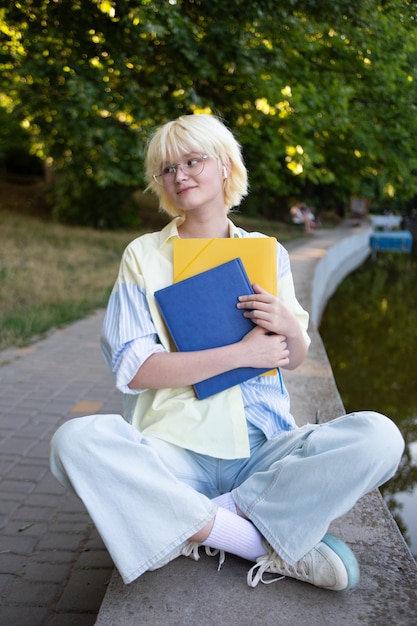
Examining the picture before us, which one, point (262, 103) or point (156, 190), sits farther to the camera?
point (262, 103)

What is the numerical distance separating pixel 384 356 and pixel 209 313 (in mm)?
6098

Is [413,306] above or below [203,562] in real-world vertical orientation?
below

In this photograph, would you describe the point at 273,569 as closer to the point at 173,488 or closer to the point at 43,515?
the point at 173,488

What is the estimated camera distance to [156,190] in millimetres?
2484

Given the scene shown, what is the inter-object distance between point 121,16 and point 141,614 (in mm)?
5878

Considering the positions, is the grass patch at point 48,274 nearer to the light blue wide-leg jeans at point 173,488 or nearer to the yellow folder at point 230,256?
the yellow folder at point 230,256

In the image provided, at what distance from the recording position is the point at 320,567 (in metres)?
1.87

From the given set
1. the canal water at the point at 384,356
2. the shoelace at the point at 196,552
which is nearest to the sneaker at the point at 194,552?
the shoelace at the point at 196,552

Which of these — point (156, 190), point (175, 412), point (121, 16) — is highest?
point (121, 16)

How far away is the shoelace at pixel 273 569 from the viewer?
1.91 metres

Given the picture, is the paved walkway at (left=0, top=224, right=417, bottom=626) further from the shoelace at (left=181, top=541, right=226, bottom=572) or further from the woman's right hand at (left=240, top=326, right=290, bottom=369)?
the woman's right hand at (left=240, top=326, right=290, bottom=369)

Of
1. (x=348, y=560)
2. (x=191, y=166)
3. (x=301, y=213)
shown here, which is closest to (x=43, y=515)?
(x=348, y=560)

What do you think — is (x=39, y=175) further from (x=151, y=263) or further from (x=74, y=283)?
(x=151, y=263)

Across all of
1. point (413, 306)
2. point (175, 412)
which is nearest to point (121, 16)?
point (175, 412)
